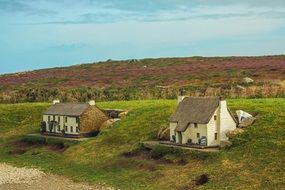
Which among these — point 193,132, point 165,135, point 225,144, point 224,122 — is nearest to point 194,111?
point 193,132

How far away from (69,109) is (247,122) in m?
22.5

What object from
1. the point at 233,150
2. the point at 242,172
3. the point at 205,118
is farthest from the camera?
the point at 205,118

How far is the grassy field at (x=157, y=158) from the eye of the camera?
128ft

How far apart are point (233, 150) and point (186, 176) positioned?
4.86 m

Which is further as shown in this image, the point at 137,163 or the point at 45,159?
the point at 45,159

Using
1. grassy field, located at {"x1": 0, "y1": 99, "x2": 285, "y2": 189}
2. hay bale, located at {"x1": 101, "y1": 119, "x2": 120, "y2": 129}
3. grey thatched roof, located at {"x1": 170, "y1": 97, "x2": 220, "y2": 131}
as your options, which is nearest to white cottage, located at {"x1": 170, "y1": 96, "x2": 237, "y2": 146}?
grey thatched roof, located at {"x1": 170, "y1": 97, "x2": 220, "y2": 131}

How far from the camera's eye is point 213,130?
46.1 m

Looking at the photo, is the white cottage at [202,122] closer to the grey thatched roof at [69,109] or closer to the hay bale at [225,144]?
the hay bale at [225,144]

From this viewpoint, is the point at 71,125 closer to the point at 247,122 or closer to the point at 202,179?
the point at 247,122

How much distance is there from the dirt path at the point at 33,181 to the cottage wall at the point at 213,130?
1026cm

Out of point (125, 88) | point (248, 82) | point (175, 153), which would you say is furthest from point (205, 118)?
point (125, 88)

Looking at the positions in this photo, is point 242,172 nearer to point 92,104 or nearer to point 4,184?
point 4,184

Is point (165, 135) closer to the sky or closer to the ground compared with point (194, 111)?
closer to the ground

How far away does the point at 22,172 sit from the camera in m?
49.3
